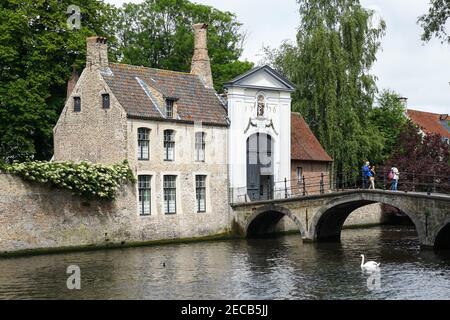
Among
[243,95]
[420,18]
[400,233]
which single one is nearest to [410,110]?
[400,233]

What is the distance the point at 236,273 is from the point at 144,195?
899 centimetres

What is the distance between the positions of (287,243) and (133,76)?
9061 mm

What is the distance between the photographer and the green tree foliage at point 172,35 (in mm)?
45250

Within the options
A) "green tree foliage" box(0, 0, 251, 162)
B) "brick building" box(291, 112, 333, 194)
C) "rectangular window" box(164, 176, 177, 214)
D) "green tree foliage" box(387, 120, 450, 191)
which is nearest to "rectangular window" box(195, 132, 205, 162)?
"rectangular window" box(164, 176, 177, 214)

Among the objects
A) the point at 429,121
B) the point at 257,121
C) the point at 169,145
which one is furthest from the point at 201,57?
the point at 429,121

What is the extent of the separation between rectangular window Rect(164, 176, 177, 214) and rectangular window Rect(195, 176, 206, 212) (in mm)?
1237

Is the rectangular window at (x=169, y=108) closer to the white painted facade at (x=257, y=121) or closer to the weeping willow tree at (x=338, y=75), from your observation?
the white painted facade at (x=257, y=121)

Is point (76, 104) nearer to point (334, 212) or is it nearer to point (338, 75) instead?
point (334, 212)

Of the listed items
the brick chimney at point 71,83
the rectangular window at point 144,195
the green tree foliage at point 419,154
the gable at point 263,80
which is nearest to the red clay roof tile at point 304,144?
the gable at point 263,80

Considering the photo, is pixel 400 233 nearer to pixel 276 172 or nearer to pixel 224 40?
pixel 276 172

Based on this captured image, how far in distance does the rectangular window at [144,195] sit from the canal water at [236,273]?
1.64 metres

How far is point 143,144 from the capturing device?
3136cm

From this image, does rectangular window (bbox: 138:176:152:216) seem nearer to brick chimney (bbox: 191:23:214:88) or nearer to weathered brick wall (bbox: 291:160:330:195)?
brick chimney (bbox: 191:23:214:88)

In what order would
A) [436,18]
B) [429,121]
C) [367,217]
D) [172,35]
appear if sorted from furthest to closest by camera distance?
[429,121] < [172,35] < [367,217] < [436,18]
